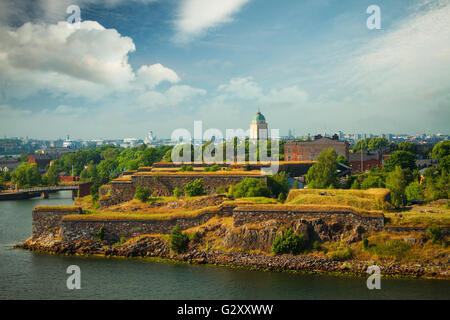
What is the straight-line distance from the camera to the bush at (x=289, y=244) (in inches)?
960

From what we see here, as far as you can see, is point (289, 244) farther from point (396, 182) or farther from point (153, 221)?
point (396, 182)

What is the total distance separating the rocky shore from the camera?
22031 millimetres

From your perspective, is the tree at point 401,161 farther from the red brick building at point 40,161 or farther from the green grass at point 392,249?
the red brick building at point 40,161

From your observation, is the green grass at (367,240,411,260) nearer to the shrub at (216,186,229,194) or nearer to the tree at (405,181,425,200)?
the tree at (405,181,425,200)

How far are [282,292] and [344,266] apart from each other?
485cm

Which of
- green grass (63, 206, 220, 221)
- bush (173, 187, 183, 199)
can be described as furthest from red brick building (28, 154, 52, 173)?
→ green grass (63, 206, 220, 221)

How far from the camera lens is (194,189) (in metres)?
34.8

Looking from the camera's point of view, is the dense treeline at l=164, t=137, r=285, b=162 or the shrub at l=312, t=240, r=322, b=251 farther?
the dense treeline at l=164, t=137, r=285, b=162

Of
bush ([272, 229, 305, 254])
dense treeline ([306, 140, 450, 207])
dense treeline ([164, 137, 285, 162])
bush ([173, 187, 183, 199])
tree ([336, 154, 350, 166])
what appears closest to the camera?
bush ([272, 229, 305, 254])

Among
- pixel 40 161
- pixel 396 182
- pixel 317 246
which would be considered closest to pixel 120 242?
pixel 317 246

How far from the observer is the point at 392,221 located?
968 inches

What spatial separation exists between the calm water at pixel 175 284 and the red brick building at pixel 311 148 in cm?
4528

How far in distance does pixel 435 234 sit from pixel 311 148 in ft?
Answer: 145

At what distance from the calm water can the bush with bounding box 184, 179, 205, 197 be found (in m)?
10.1
